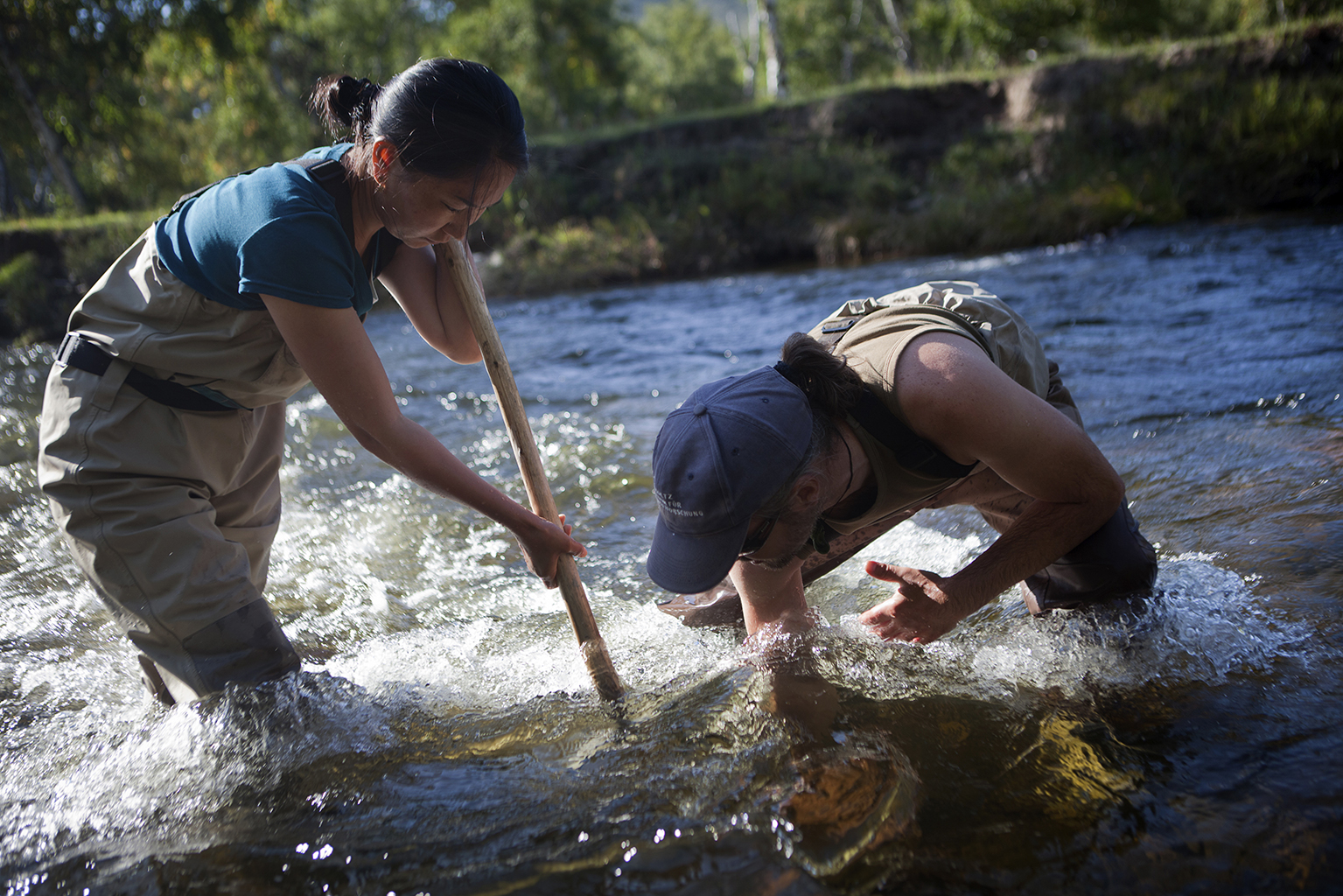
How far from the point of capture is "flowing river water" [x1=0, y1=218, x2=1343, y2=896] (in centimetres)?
174

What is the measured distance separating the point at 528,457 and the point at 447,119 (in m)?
0.87

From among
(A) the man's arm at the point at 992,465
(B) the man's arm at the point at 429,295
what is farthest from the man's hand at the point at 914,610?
(B) the man's arm at the point at 429,295

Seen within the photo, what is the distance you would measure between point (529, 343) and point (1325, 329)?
6.68m

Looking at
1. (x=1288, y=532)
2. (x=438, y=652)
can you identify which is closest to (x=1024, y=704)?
(x=1288, y=532)

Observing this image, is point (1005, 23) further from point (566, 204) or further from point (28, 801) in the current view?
point (28, 801)

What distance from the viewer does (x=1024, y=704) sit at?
219 cm

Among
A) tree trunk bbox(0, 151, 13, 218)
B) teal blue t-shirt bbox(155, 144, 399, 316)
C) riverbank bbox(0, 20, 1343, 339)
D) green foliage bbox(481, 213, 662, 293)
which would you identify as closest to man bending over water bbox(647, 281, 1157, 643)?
teal blue t-shirt bbox(155, 144, 399, 316)

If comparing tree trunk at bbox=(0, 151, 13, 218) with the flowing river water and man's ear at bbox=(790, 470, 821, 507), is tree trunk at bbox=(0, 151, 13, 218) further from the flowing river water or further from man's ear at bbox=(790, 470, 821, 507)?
man's ear at bbox=(790, 470, 821, 507)

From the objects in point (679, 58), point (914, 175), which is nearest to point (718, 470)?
point (914, 175)

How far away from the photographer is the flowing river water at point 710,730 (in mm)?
1740

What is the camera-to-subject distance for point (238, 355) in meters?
2.03

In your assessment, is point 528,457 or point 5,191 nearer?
point 528,457

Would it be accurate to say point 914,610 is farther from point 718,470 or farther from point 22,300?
point 22,300

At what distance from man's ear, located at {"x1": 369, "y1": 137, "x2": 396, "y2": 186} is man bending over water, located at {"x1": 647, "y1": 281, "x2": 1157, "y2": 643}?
859 millimetres
